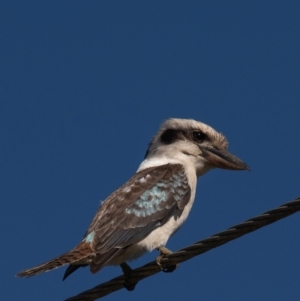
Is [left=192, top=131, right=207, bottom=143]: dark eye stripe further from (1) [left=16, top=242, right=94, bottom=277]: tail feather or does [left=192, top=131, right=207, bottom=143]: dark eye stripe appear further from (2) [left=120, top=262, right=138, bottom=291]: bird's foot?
(1) [left=16, top=242, right=94, bottom=277]: tail feather

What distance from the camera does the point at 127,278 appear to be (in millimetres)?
7246

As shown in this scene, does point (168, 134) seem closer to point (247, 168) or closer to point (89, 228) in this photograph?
point (247, 168)

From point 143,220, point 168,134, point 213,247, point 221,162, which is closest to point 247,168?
point 221,162

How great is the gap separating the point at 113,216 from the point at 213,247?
6.70ft

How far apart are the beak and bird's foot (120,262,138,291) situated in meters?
1.72

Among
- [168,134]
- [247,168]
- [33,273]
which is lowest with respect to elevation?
[33,273]

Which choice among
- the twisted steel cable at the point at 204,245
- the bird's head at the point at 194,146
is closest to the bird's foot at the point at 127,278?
the twisted steel cable at the point at 204,245

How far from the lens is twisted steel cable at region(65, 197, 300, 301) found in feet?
16.6

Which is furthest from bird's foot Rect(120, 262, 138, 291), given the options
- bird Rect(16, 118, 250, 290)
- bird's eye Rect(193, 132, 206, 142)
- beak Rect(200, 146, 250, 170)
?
bird's eye Rect(193, 132, 206, 142)

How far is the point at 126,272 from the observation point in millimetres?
7320

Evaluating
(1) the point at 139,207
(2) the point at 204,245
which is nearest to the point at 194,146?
(1) the point at 139,207

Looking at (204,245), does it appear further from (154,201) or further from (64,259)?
(154,201)

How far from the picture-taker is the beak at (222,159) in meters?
8.48

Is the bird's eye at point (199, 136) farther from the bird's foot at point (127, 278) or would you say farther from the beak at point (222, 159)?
the bird's foot at point (127, 278)
